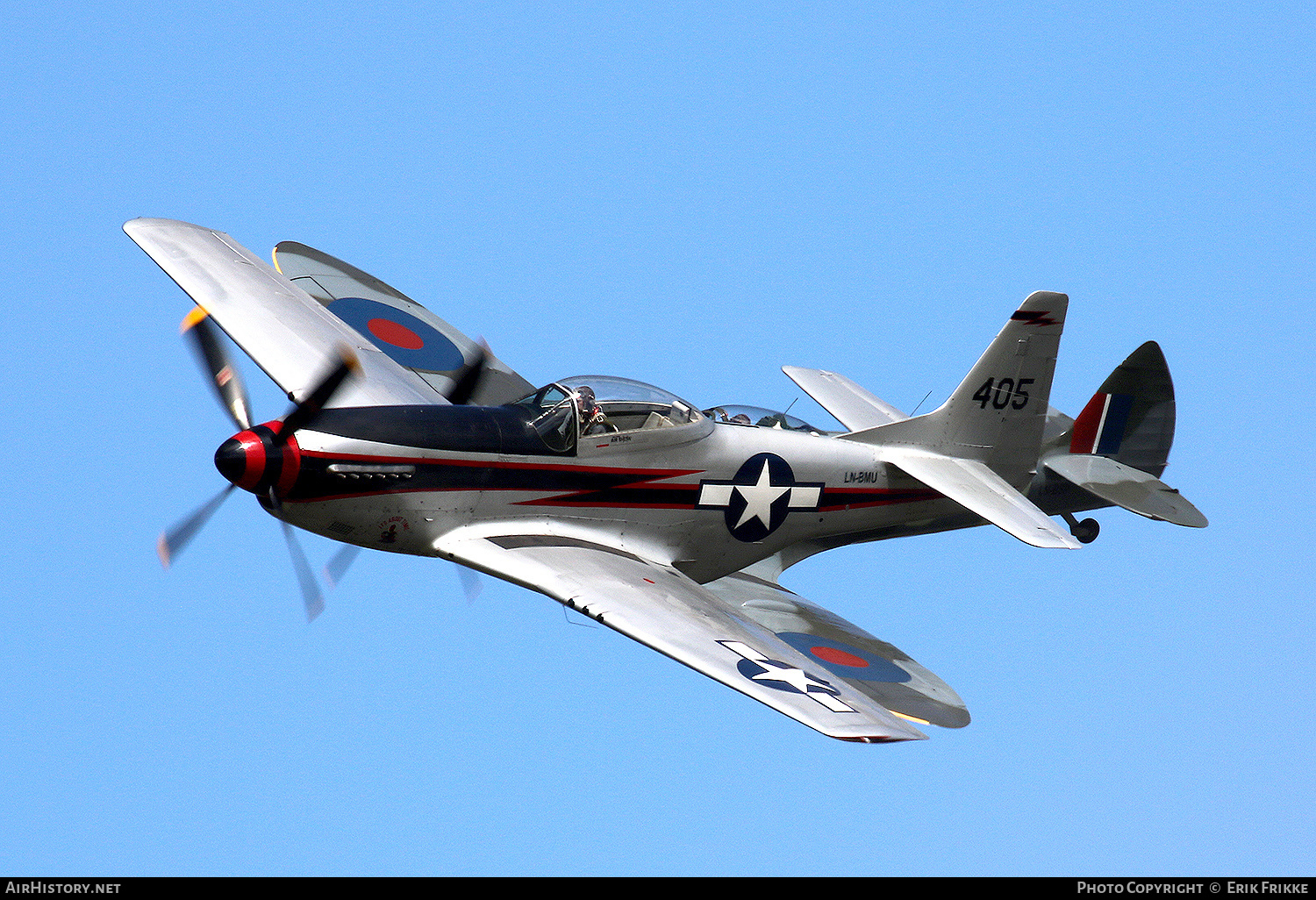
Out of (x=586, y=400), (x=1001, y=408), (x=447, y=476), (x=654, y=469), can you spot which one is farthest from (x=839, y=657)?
(x=447, y=476)

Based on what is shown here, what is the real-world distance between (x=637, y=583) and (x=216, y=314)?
4517 millimetres

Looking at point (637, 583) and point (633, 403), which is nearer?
point (637, 583)

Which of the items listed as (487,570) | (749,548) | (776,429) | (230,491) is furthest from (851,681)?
(230,491)

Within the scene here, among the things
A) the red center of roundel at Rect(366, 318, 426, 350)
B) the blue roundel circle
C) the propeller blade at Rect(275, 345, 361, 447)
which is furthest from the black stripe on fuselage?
the red center of roundel at Rect(366, 318, 426, 350)

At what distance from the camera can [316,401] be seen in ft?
38.3

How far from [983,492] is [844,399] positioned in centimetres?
273

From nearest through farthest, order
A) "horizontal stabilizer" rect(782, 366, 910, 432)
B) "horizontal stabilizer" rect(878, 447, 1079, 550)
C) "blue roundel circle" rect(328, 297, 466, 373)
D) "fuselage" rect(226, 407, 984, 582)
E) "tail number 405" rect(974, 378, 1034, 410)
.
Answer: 1. "fuselage" rect(226, 407, 984, 582)
2. "horizontal stabilizer" rect(878, 447, 1079, 550)
3. "tail number 405" rect(974, 378, 1034, 410)
4. "blue roundel circle" rect(328, 297, 466, 373)
5. "horizontal stabilizer" rect(782, 366, 910, 432)

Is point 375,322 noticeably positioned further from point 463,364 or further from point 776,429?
point 776,429

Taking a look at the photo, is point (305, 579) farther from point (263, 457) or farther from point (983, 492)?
point (983, 492)

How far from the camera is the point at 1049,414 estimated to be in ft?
50.3

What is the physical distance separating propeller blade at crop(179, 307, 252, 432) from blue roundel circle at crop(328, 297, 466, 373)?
2.37 metres

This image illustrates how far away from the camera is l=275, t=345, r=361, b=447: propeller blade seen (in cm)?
1148

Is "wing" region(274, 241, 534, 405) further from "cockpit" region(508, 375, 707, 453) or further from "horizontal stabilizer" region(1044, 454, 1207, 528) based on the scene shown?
"horizontal stabilizer" region(1044, 454, 1207, 528)

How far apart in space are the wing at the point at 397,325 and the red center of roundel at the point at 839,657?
13.8 feet
